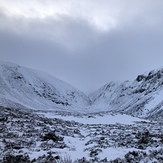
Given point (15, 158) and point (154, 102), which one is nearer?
point (15, 158)

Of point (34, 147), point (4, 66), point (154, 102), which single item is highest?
point (4, 66)

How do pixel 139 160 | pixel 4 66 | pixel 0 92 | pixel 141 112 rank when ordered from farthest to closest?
pixel 4 66
pixel 0 92
pixel 141 112
pixel 139 160

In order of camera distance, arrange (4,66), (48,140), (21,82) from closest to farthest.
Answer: (48,140) < (21,82) < (4,66)

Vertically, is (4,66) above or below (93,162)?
above

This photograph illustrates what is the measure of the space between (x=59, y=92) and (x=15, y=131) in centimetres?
16047

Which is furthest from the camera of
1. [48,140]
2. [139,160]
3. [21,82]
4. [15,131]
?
[21,82]

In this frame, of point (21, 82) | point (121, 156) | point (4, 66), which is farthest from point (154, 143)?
point (4, 66)

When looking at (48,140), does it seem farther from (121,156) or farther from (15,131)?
A: (121,156)

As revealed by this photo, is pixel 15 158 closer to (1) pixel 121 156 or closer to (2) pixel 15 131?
(1) pixel 121 156

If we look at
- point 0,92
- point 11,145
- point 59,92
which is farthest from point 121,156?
point 59,92

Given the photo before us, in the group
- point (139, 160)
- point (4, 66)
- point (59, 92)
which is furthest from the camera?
point (59, 92)

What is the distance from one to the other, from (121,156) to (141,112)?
8036 centimetres

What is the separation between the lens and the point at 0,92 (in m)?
111

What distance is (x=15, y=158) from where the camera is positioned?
11133 millimetres
